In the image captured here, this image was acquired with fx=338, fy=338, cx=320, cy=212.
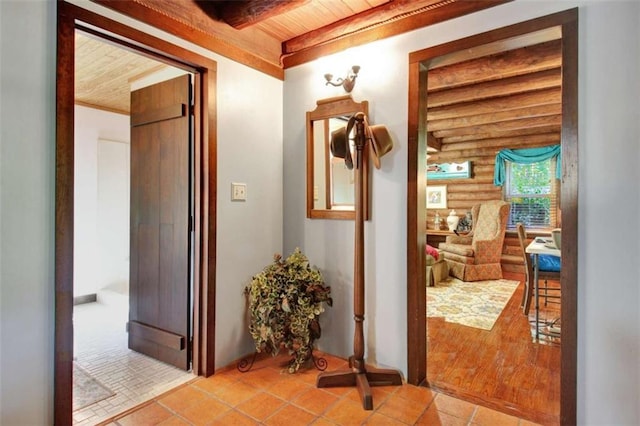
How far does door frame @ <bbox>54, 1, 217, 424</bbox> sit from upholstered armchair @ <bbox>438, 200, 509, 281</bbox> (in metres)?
4.06

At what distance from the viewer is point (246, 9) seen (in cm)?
207

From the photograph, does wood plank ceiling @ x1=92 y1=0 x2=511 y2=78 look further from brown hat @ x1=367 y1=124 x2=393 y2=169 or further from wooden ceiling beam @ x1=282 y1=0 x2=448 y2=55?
brown hat @ x1=367 y1=124 x2=393 y2=169

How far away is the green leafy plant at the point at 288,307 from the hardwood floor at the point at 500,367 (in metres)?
0.84

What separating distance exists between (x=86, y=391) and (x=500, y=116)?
498 cm

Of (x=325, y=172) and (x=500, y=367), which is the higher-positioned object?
(x=325, y=172)

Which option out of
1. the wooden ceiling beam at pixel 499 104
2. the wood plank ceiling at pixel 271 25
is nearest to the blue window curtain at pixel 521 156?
the wooden ceiling beam at pixel 499 104

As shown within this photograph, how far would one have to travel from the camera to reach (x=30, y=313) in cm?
145

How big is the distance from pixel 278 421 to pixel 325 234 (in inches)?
47.5

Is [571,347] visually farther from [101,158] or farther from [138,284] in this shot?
[101,158]

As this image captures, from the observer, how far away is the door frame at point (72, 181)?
1512mm

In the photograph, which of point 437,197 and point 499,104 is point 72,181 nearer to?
point 499,104

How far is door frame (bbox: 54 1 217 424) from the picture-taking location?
1512 millimetres

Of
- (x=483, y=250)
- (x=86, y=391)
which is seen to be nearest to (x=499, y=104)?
(x=483, y=250)

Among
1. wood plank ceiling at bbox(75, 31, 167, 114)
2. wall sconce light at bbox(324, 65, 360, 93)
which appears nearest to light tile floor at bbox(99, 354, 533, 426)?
wall sconce light at bbox(324, 65, 360, 93)
